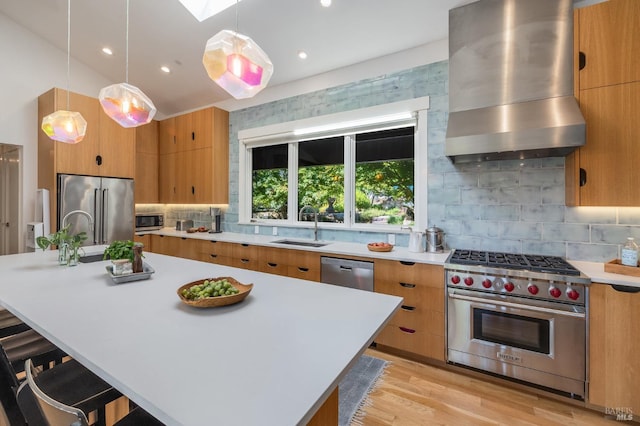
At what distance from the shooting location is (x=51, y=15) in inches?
133

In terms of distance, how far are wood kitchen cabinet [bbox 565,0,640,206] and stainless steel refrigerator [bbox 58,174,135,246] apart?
5.02 m

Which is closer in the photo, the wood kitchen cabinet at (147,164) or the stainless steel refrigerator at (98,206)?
the stainless steel refrigerator at (98,206)

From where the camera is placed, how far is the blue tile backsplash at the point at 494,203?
2.15 meters

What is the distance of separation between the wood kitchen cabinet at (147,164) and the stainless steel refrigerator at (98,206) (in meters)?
0.46

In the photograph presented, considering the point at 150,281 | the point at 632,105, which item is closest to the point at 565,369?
the point at 632,105

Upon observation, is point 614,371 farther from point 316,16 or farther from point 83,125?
point 83,125

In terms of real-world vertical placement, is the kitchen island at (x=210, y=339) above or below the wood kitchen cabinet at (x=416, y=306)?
above

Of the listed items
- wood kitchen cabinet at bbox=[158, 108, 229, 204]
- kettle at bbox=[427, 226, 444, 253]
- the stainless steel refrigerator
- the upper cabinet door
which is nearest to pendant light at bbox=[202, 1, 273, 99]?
kettle at bbox=[427, 226, 444, 253]

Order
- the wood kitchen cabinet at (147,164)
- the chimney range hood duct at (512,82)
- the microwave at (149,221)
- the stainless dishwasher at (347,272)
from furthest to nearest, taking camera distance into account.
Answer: the wood kitchen cabinet at (147,164), the microwave at (149,221), the stainless dishwasher at (347,272), the chimney range hood duct at (512,82)

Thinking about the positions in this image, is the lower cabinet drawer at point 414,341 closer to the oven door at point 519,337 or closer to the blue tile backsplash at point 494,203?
the oven door at point 519,337

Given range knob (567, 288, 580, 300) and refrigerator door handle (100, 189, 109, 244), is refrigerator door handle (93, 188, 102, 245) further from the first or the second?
range knob (567, 288, 580, 300)

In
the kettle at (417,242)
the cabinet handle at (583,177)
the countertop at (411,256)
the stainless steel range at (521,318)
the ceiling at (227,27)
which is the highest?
the ceiling at (227,27)

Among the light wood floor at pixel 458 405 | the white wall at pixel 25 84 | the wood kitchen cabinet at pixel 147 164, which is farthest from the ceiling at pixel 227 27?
the light wood floor at pixel 458 405

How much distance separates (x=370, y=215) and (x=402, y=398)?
5.97 ft
